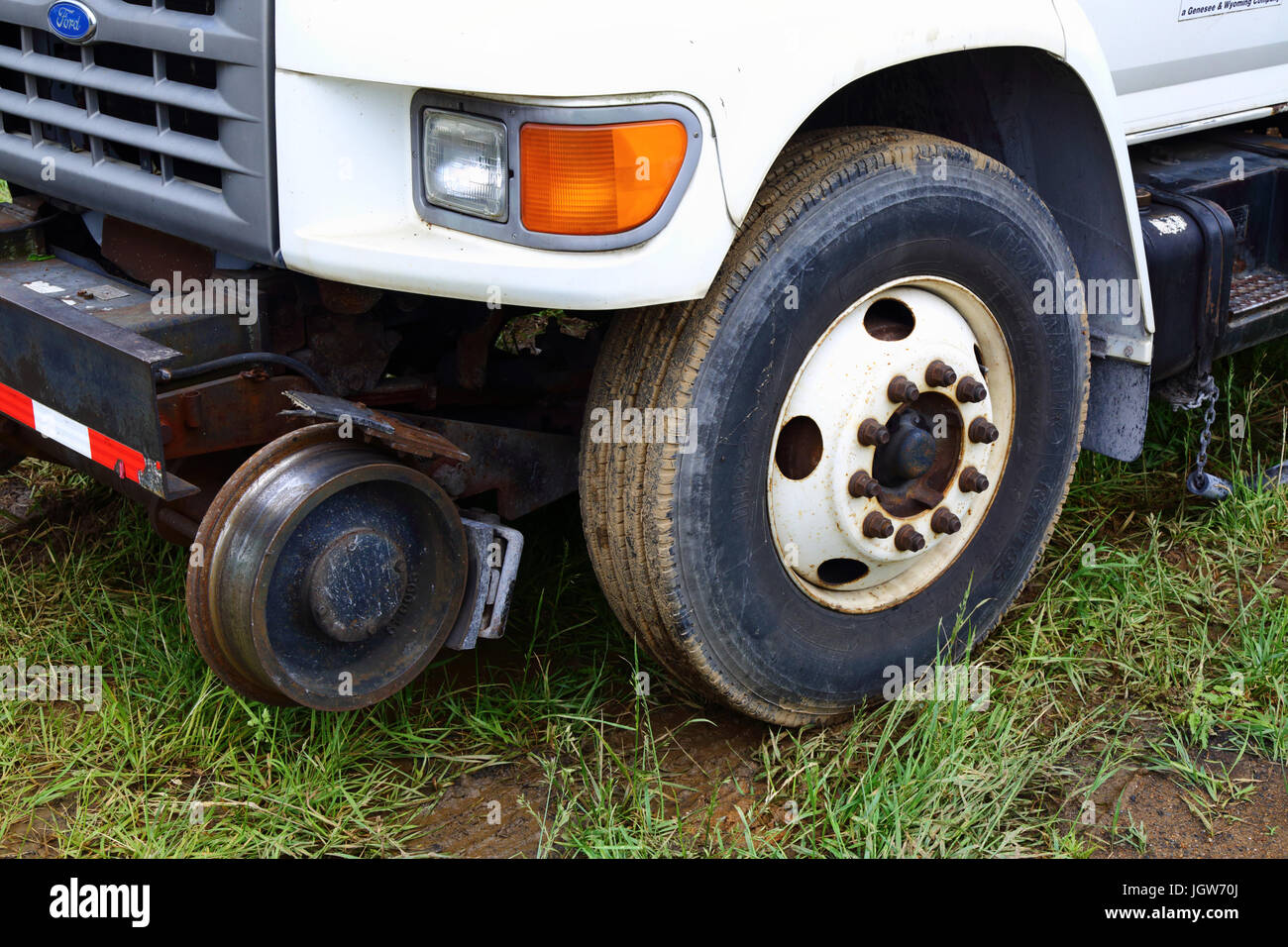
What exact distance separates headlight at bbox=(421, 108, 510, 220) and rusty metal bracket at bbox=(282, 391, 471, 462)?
0.38 m

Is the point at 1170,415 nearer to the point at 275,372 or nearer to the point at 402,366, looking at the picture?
the point at 402,366

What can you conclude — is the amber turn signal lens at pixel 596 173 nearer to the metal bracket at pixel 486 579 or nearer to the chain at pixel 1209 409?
the metal bracket at pixel 486 579

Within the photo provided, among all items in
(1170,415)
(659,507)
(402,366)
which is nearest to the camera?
(659,507)

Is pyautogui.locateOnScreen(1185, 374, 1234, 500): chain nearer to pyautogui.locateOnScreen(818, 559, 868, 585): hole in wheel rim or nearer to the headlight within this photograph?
pyautogui.locateOnScreen(818, 559, 868, 585): hole in wheel rim

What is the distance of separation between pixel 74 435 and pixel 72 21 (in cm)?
74

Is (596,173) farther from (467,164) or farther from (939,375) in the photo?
(939,375)

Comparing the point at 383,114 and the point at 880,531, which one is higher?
the point at 383,114

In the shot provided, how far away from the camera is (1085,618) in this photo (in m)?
3.07

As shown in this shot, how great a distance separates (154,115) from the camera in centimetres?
236

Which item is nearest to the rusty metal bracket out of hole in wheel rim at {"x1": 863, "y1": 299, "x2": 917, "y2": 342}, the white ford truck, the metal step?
the white ford truck

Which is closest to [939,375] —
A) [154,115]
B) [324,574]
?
[324,574]
